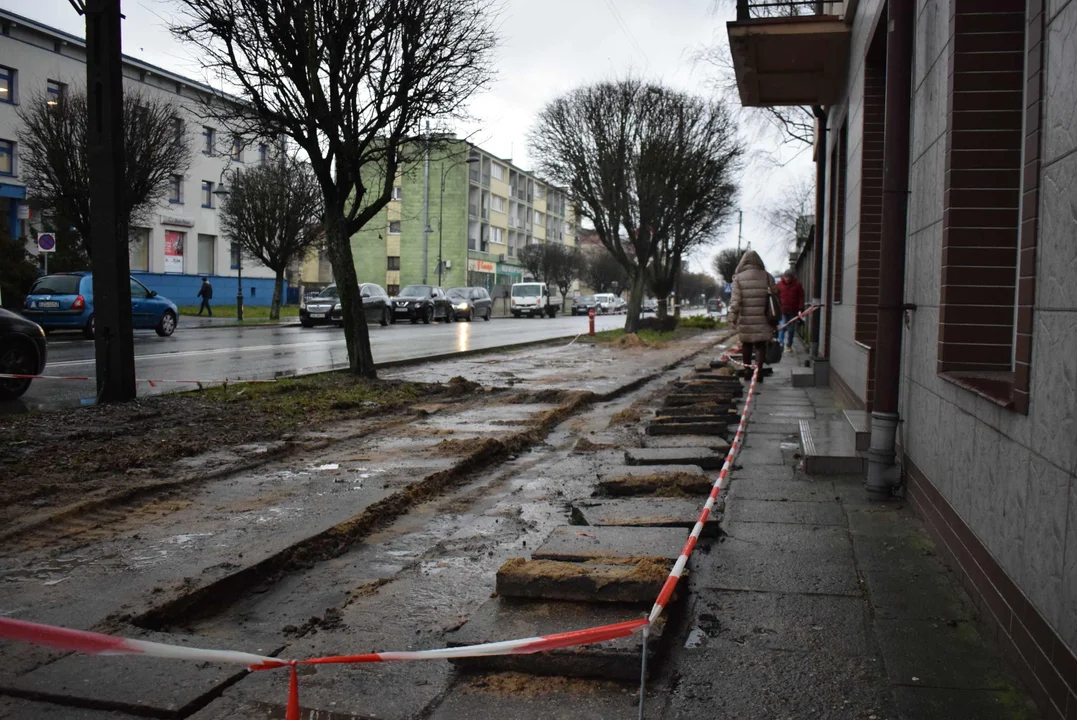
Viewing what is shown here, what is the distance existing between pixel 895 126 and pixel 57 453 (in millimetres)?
6108

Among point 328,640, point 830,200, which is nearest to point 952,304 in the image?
point 328,640

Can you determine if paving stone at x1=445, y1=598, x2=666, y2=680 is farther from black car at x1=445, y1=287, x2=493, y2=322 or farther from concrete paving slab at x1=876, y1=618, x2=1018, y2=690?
black car at x1=445, y1=287, x2=493, y2=322

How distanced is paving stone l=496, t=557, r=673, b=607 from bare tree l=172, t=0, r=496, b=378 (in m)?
8.89

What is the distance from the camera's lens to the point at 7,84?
37312mm

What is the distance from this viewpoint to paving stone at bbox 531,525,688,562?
412cm

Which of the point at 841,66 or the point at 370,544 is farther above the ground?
the point at 841,66

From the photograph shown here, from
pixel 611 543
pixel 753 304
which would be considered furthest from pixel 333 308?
pixel 611 543

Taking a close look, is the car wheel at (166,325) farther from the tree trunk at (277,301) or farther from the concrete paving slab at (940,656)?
the concrete paving slab at (940,656)

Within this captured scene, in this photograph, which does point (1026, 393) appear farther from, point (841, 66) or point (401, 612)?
point (841, 66)

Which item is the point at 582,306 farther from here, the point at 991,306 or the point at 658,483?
the point at 991,306

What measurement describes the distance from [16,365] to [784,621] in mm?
10207

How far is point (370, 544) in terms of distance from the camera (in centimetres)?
508

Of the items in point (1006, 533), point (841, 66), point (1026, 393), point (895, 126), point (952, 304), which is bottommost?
point (1006, 533)

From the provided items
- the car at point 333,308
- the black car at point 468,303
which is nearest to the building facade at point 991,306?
the car at point 333,308
